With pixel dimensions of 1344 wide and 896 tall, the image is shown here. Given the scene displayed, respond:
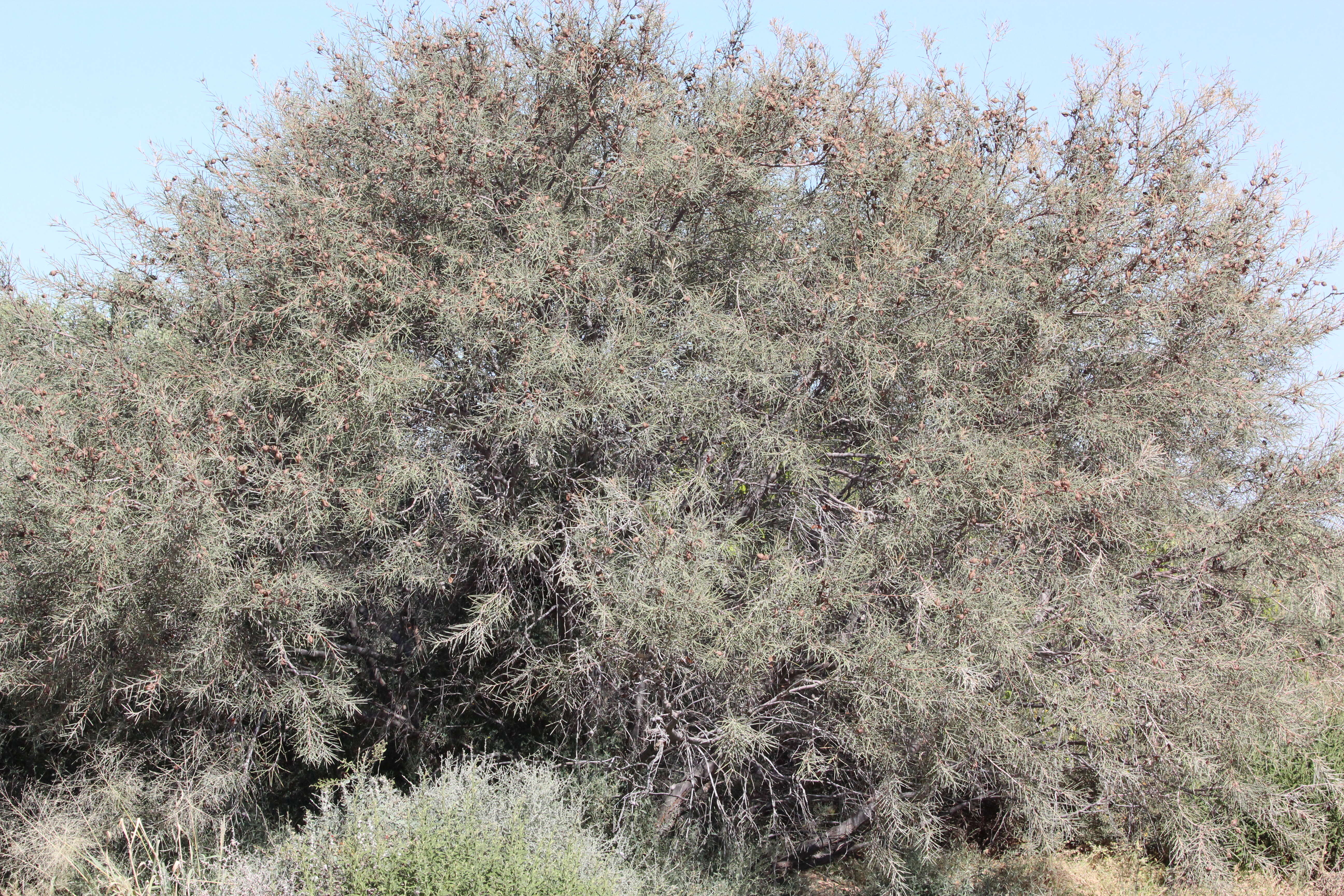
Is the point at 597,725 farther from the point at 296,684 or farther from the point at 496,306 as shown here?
the point at 496,306

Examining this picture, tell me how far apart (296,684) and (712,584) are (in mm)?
2492

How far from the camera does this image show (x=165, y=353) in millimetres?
5984

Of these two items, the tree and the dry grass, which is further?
the dry grass

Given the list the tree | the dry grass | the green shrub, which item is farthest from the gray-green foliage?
the dry grass

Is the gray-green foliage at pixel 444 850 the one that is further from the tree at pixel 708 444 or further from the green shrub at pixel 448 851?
the tree at pixel 708 444

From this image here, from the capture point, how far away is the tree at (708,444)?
17.8ft

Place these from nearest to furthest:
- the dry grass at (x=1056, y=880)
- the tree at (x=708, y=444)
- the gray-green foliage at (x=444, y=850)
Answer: the gray-green foliage at (x=444, y=850) < the tree at (x=708, y=444) < the dry grass at (x=1056, y=880)

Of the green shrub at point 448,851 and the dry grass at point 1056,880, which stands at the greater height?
the green shrub at point 448,851

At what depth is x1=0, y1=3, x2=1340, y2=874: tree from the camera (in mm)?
5426

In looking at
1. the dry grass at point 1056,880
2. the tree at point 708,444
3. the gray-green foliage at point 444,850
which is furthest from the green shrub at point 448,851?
the dry grass at point 1056,880

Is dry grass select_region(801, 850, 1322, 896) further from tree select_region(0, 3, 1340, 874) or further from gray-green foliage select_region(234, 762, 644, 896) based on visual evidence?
gray-green foliage select_region(234, 762, 644, 896)

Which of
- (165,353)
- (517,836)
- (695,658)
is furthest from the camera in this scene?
(165,353)

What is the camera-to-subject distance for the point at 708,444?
19.6ft

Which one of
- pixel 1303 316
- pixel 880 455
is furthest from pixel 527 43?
pixel 1303 316
